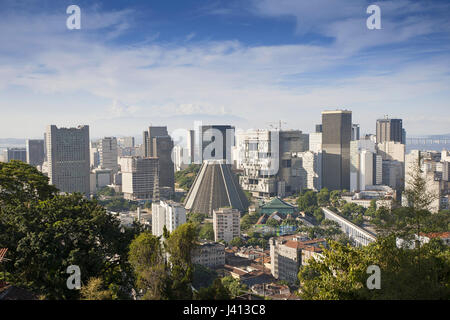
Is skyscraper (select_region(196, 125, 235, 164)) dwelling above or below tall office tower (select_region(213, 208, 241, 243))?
above

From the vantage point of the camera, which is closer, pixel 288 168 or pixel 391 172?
pixel 288 168

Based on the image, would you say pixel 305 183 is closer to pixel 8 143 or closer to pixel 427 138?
pixel 427 138

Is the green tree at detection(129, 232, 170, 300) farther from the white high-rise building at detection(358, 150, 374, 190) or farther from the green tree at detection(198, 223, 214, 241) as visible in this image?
the white high-rise building at detection(358, 150, 374, 190)

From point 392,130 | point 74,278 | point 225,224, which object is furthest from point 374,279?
point 392,130

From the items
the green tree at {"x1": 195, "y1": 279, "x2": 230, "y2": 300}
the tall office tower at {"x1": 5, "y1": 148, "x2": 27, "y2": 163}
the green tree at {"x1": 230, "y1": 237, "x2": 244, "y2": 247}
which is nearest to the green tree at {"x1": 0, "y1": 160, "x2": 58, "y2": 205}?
the green tree at {"x1": 195, "y1": 279, "x2": 230, "y2": 300}

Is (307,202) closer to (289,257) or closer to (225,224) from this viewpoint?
(225,224)

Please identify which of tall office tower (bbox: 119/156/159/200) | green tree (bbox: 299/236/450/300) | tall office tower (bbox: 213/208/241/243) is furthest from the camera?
tall office tower (bbox: 119/156/159/200)
